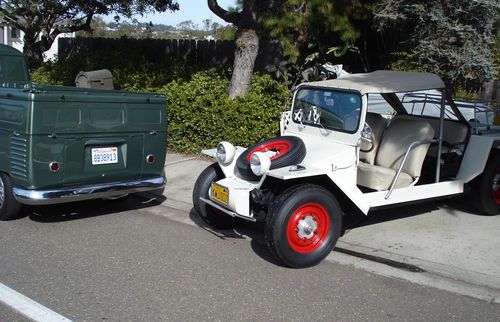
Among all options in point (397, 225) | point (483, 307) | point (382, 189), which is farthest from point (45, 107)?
point (483, 307)

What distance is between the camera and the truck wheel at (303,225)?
4.76 meters

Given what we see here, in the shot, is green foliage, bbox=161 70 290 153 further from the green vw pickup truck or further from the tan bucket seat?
the tan bucket seat

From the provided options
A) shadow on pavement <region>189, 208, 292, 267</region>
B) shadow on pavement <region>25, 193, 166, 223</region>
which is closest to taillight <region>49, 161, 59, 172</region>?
shadow on pavement <region>25, 193, 166, 223</region>

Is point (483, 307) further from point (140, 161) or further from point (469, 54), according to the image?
point (469, 54)

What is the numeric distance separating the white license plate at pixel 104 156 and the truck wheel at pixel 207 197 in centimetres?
104

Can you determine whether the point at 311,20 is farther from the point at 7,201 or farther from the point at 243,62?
the point at 7,201

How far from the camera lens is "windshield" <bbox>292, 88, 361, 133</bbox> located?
18.3 feet

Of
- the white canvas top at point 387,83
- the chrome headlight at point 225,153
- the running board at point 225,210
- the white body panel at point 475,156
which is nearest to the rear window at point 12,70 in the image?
the chrome headlight at point 225,153

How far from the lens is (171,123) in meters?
9.87

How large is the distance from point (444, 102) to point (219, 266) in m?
3.07

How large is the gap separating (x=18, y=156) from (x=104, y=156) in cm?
89

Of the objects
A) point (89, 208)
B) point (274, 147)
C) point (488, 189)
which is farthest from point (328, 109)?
point (89, 208)

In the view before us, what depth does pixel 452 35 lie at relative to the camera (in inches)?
391

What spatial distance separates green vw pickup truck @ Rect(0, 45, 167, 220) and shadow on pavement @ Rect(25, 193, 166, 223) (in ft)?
1.28
